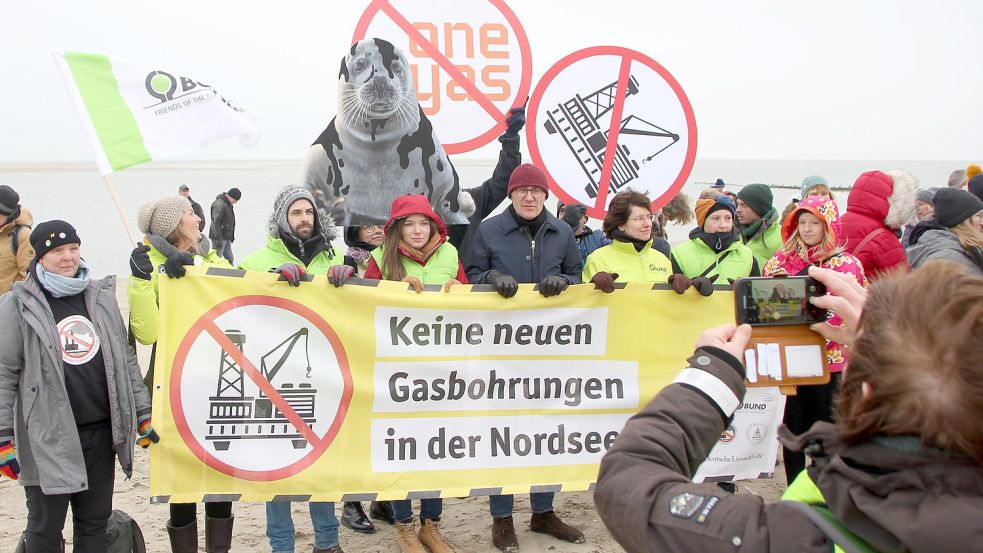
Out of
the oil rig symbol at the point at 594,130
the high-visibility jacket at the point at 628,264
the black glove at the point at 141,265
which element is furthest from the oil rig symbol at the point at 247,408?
the oil rig symbol at the point at 594,130

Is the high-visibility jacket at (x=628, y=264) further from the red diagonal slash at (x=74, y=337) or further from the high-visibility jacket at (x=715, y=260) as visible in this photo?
the red diagonal slash at (x=74, y=337)

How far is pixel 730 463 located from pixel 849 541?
378 centimetres

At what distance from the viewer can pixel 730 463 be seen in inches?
185

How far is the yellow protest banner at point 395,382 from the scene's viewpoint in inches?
159

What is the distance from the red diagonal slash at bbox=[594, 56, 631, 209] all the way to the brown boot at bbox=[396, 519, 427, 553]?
7.96 ft

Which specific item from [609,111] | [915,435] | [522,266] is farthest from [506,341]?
[915,435]

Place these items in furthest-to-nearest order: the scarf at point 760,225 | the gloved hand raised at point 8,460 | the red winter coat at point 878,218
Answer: the scarf at point 760,225
the red winter coat at point 878,218
the gloved hand raised at point 8,460

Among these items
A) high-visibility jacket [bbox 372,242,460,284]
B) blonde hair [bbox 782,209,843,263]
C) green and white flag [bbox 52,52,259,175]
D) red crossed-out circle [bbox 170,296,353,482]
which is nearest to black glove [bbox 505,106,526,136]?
high-visibility jacket [bbox 372,242,460,284]

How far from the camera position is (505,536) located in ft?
15.1

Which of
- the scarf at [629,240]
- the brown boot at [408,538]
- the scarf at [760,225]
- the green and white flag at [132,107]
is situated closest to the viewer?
the brown boot at [408,538]

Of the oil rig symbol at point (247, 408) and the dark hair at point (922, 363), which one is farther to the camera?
the oil rig symbol at point (247, 408)

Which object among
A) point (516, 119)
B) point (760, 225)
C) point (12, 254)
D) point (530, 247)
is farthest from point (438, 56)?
point (12, 254)

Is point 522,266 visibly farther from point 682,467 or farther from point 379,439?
point 682,467

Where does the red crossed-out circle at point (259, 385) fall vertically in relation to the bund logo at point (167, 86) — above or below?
below
